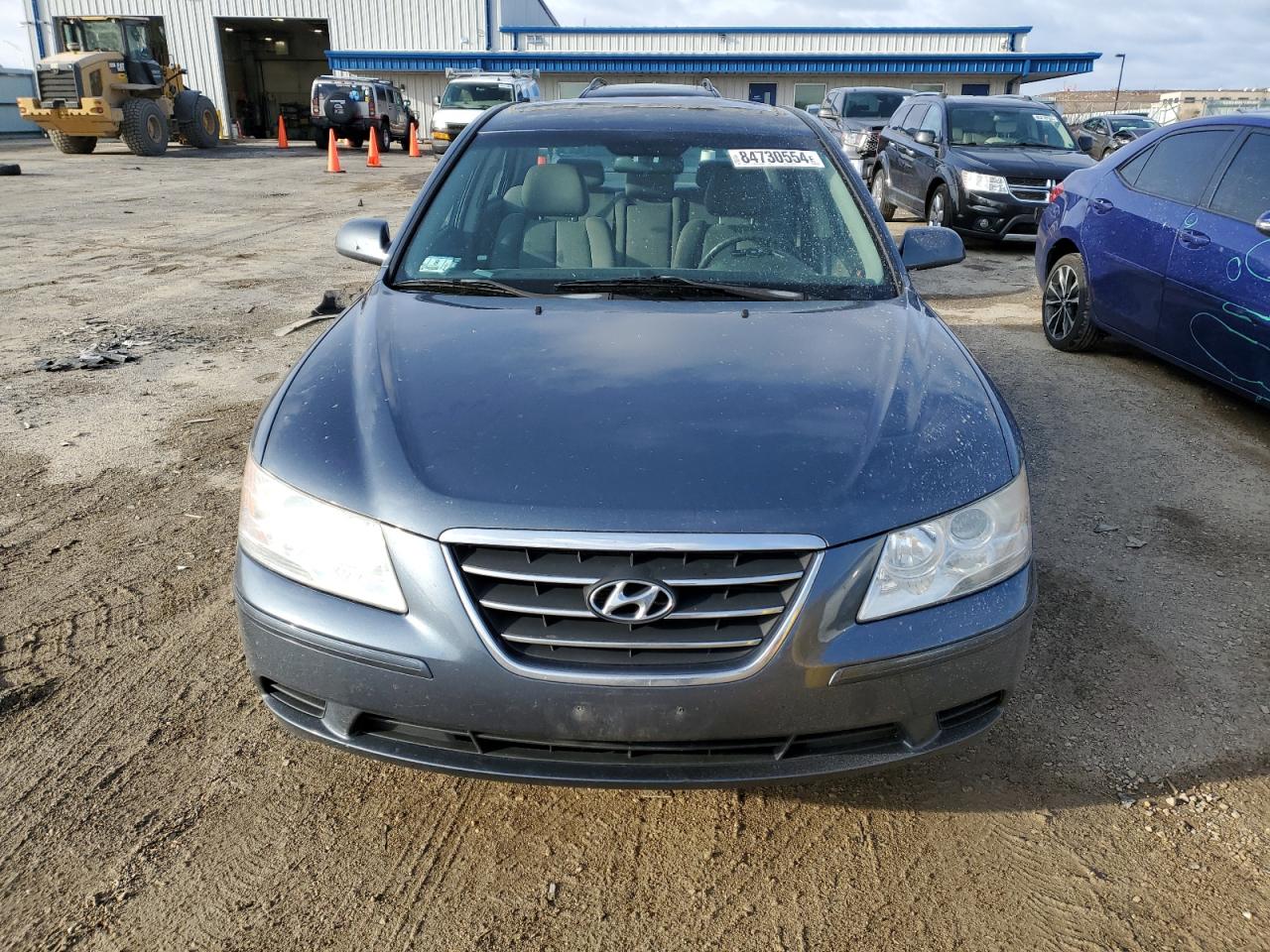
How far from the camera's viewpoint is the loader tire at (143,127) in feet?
74.9

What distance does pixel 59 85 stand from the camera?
2158cm

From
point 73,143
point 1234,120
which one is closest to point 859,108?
point 1234,120

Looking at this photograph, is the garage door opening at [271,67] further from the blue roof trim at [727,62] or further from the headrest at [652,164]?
the headrest at [652,164]

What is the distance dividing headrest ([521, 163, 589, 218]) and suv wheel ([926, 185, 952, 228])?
8048mm

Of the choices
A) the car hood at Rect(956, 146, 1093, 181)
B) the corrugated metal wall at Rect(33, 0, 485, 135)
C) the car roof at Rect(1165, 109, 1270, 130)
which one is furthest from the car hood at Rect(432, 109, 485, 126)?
the car roof at Rect(1165, 109, 1270, 130)

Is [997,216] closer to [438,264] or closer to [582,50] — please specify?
[438,264]

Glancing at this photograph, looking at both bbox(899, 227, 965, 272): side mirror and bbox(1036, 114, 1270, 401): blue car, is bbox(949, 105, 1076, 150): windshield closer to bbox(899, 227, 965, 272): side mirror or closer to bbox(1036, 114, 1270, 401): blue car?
bbox(1036, 114, 1270, 401): blue car

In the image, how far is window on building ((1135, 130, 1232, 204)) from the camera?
17.3 ft

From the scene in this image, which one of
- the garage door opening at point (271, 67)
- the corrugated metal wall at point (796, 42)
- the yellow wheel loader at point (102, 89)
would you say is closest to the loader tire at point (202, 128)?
the yellow wheel loader at point (102, 89)

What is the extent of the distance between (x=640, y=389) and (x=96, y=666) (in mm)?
1843

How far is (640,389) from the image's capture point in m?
2.24

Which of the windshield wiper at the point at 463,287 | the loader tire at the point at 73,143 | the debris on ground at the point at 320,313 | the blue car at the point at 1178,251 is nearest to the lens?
Answer: the windshield wiper at the point at 463,287

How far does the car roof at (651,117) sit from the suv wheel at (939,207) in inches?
288

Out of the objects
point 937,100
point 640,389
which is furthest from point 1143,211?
point 937,100
